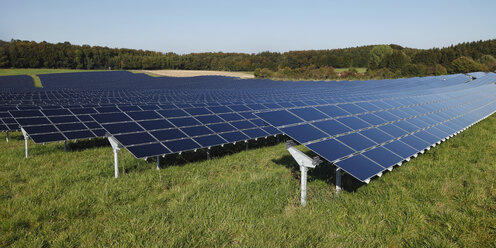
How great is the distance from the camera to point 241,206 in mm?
6781

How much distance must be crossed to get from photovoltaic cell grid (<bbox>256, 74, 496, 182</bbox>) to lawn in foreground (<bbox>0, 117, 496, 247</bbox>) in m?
0.89

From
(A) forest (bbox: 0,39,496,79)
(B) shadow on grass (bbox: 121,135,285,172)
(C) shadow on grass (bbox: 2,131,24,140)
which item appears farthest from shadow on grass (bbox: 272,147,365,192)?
(A) forest (bbox: 0,39,496,79)

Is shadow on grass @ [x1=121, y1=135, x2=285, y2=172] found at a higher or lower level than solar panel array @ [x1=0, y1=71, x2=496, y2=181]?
lower

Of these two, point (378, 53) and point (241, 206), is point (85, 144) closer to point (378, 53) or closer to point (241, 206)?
point (241, 206)

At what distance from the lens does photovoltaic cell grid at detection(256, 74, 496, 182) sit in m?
6.93

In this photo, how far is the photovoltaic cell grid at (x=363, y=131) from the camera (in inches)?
273

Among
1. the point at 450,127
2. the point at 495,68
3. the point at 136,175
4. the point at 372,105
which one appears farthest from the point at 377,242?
the point at 495,68

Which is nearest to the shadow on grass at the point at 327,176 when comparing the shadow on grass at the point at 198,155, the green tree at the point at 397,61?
the shadow on grass at the point at 198,155

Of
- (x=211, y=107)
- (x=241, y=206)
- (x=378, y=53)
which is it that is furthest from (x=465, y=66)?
(x=241, y=206)

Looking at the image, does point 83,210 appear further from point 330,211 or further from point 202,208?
point 330,211

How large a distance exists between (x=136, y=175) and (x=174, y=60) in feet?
425

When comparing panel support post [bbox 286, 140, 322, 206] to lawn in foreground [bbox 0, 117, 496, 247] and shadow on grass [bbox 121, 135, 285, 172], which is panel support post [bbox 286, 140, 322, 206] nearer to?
lawn in foreground [bbox 0, 117, 496, 247]

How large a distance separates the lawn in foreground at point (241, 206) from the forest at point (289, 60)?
8178 cm

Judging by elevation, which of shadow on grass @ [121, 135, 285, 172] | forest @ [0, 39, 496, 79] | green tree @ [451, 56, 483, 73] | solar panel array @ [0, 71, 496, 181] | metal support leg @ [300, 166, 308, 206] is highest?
forest @ [0, 39, 496, 79]
